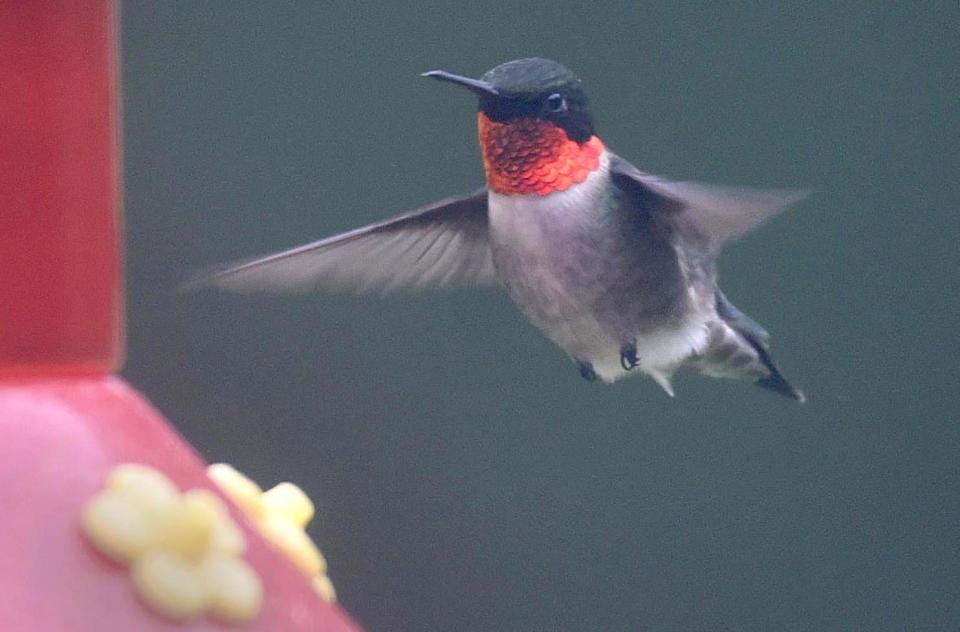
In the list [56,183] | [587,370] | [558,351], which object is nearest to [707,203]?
[587,370]

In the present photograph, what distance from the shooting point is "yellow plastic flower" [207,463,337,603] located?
2.78 feet

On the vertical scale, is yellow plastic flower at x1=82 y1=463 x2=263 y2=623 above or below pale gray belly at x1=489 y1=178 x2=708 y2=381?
above

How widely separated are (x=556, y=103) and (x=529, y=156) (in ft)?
0.23

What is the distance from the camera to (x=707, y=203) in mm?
1382

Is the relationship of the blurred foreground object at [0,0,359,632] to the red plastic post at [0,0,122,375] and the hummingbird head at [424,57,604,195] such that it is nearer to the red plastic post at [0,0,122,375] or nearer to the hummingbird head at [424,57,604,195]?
the red plastic post at [0,0,122,375]

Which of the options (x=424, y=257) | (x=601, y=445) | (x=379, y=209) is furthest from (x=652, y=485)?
(x=424, y=257)

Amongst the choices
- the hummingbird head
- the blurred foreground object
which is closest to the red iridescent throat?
the hummingbird head

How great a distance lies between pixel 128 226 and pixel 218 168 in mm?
244

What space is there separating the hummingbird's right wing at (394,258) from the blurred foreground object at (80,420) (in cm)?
59

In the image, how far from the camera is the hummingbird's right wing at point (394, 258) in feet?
4.97

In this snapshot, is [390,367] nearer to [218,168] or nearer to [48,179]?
[218,168]

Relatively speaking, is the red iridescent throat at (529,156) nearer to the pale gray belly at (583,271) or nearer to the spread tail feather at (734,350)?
the pale gray belly at (583,271)

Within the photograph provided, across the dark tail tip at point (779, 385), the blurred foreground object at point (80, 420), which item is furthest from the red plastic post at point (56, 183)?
the dark tail tip at point (779, 385)

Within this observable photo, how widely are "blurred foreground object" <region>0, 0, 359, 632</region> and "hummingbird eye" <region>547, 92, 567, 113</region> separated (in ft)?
2.65
